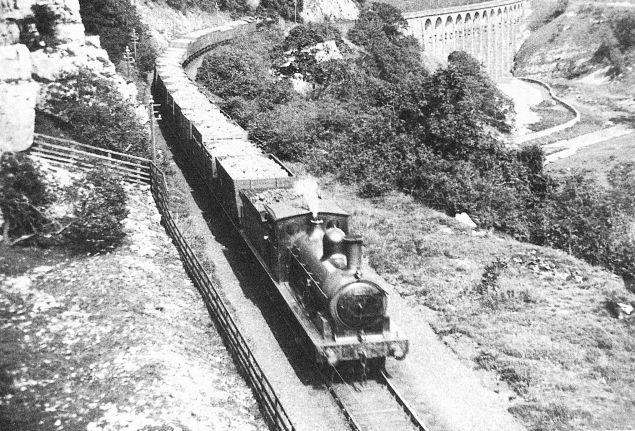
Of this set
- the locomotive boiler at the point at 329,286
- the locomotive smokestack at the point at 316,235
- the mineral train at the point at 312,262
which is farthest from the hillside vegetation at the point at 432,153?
the locomotive smokestack at the point at 316,235

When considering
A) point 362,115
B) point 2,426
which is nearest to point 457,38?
point 362,115

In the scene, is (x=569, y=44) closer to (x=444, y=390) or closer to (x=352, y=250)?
(x=444, y=390)

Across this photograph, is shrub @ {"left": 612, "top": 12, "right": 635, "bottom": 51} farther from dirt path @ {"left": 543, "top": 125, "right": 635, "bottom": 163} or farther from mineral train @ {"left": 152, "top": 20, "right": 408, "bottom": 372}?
mineral train @ {"left": 152, "top": 20, "right": 408, "bottom": 372}

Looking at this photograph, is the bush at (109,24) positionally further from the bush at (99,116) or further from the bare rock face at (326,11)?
A: the bare rock face at (326,11)

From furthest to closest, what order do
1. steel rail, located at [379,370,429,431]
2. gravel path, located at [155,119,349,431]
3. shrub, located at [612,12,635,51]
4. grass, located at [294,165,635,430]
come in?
shrub, located at [612,12,635,51]
grass, located at [294,165,635,430]
gravel path, located at [155,119,349,431]
steel rail, located at [379,370,429,431]

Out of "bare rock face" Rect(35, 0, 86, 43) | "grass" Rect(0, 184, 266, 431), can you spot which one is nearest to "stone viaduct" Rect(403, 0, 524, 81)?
"bare rock face" Rect(35, 0, 86, 43)

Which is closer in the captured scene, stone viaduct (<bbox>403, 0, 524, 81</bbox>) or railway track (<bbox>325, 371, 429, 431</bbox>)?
railway track (<bbox>325, 371, 429, 431</bbox>)
